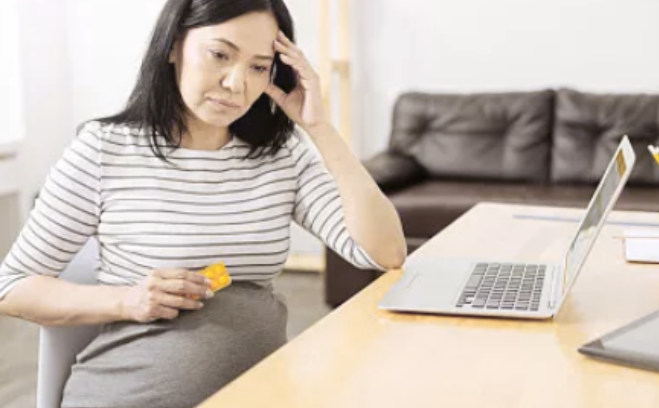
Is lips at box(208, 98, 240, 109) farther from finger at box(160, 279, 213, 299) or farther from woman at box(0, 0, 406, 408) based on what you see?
finger at box(160, 279, 213, 299)

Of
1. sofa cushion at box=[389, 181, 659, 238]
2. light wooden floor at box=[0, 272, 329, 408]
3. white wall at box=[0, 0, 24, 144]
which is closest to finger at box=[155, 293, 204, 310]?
light wooden floor at box=[0, 272, 329, 408]

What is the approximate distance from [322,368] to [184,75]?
0.61 meters

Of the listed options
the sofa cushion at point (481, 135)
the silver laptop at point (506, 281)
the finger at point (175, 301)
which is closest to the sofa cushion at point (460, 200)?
the sofa cushion at point (481, 135)

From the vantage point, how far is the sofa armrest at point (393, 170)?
150 inches

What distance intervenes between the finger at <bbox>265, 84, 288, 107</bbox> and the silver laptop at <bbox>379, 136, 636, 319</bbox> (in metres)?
0.36

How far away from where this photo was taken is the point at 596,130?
3990 mm

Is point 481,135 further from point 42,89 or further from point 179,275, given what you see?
point 179,275

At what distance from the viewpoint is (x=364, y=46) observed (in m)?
4.50

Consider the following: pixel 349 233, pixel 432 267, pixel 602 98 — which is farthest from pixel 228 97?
pixel 602 98

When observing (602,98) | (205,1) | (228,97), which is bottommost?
(602,98)

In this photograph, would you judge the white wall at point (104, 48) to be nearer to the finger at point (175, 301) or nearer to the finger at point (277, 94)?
the finger at point (277, 94)

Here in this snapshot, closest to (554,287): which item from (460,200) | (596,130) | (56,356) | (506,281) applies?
(506,281)

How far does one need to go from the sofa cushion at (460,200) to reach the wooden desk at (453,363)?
1951 mm

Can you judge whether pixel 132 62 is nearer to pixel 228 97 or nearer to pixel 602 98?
pixel 602 98
